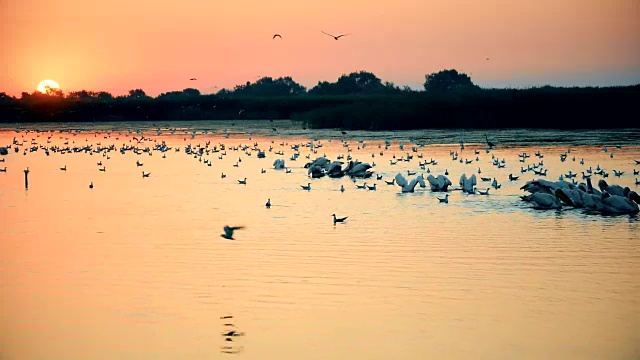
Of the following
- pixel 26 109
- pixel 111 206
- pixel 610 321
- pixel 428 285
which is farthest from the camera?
pixel 26 109

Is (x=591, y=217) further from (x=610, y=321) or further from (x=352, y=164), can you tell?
(x=352, y=164)

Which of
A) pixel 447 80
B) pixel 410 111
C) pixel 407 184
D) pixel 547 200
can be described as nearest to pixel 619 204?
pixel 547 200

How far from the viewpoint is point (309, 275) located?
12211 mm

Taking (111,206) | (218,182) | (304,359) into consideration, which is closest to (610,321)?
(304,359)

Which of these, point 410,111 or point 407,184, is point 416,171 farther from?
point 410,111

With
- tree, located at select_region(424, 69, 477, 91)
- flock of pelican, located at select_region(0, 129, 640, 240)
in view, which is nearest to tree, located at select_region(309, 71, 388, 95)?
tree, located at select_region(424, 69, 477, 91)

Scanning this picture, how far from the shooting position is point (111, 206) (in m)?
19.5

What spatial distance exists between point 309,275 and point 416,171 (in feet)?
47.4

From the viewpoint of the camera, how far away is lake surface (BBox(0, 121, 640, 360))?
952cm

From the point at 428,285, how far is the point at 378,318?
5.26 ft

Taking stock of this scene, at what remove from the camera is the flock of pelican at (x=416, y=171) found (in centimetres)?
1823

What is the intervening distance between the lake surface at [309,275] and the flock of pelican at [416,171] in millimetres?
312

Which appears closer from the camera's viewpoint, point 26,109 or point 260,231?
point 260,231

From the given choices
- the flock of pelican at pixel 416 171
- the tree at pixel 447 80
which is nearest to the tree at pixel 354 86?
the tree at pixel 447 80
